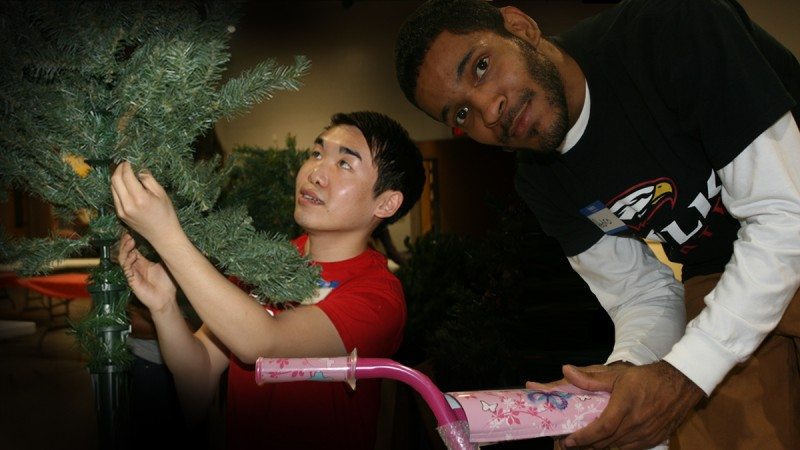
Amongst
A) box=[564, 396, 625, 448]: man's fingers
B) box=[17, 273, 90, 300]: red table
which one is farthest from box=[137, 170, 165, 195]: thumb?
box=[17, 273, 90, 300]: red table

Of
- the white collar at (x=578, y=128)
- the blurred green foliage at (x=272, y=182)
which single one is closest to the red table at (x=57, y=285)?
the blurred green foliage at (x=272, y=182)

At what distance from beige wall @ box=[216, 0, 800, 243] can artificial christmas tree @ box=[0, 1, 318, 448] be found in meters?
0.67

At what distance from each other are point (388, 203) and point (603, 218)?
42 centimetres

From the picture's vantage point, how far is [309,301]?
1091 mm

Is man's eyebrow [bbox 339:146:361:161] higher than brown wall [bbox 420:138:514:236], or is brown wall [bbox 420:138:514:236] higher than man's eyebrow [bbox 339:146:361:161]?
man's eyebrow [bbox 339:146:361:161]

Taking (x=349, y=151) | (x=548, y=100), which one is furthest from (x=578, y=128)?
(x=349, y=151)

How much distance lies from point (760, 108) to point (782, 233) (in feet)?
0.60

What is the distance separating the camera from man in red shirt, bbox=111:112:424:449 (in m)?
0.82

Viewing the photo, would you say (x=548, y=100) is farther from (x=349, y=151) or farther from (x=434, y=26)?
(x=349, y=151)

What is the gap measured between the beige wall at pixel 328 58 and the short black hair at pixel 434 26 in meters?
0.35

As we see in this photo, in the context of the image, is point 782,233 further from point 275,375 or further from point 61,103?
point 61,103

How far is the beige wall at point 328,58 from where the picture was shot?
1.54 m

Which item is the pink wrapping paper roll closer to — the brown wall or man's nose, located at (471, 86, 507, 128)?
man's nose, located at (471, 86, 507, 128)

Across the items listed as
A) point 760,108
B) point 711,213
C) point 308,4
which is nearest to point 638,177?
point 711,213
